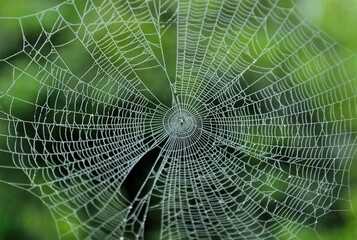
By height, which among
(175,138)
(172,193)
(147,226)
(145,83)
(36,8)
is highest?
(36,8)

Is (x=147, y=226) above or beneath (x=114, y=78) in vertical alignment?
beneath

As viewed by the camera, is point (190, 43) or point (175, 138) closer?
point (190, 43)

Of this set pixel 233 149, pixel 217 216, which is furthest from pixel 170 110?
pixel 217 216

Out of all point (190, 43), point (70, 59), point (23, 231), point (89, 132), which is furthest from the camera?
point (23, 231)

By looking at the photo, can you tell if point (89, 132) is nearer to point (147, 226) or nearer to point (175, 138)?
point (175, 138)

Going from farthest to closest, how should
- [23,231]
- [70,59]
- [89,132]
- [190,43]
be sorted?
[23,231] < [70,59] < [89,132] < [190,43]

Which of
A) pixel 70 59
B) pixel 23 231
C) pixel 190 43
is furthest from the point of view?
pixel 23 231

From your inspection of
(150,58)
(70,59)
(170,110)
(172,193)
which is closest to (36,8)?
(70,59)

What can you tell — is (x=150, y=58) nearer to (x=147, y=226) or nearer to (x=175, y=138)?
(x=175, y=138)

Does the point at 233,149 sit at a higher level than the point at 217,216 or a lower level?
higher
